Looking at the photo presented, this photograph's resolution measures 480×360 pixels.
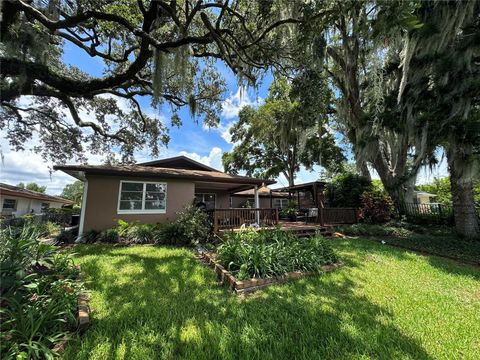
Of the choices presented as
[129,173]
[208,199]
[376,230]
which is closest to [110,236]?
[129,173]

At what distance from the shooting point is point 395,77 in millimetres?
9328

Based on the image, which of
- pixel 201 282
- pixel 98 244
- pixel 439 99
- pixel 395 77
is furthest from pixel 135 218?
pixel 395 77

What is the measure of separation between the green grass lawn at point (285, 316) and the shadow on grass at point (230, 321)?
1 cm

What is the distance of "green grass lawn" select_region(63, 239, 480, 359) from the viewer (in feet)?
7.45

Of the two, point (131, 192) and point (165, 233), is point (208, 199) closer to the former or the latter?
point (131, 192)

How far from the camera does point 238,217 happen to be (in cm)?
858

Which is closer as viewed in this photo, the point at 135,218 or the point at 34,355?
the point at 34,355

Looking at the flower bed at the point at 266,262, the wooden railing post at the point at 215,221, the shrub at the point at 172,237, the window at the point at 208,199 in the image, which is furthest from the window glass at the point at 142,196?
the window at the point at 208,199

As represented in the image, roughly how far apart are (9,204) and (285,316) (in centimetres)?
2703

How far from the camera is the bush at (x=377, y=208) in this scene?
11.4 meters

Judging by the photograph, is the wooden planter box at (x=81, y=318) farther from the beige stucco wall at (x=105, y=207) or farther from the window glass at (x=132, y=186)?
the window glass at (x=132, y=186)

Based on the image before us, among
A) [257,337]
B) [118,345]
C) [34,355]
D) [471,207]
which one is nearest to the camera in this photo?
[34,355]

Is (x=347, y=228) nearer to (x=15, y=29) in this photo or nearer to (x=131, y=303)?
(x=131, y=303)

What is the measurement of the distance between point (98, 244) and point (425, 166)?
13.4 m
